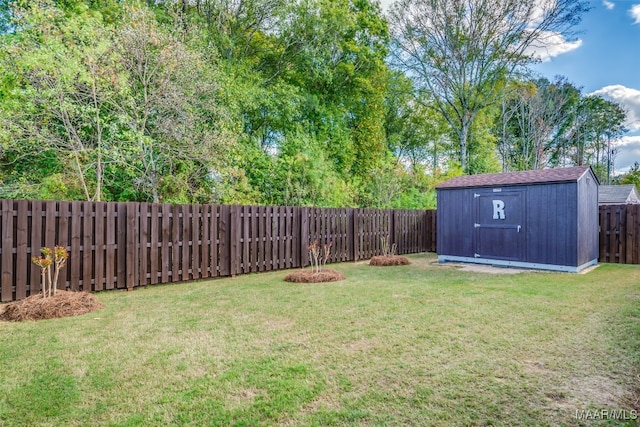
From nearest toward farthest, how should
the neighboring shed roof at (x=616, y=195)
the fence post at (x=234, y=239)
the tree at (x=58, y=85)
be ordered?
1. the tree at (x=58, y=85)
2. the fence post at (x=234, y=239)
3. the neighboring shed roof at (x=616, y=195)

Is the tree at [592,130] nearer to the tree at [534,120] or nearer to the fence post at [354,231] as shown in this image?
the tree at [534,120]

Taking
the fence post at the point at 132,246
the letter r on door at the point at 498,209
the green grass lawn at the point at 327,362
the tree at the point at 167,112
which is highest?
the tree at the point at 167,112

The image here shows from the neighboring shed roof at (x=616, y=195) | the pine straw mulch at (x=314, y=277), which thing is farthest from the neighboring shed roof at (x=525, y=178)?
the neighboring shed roof at (x=616, y=195)

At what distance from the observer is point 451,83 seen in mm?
18500

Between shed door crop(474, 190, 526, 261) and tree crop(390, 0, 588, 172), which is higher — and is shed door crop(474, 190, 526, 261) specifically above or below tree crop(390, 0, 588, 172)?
below

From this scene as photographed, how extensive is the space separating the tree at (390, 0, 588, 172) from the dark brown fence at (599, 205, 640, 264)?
8.68 meters

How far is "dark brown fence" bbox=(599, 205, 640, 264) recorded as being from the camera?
9.16 metres

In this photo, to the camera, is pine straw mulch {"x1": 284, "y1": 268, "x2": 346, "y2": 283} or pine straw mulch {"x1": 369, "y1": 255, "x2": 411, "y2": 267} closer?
pine straw mulch {"x1": 284, "y1": 268, "x2": 346, "y2": 283}

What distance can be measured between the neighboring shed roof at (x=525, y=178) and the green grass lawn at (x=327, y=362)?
3625 millimetres

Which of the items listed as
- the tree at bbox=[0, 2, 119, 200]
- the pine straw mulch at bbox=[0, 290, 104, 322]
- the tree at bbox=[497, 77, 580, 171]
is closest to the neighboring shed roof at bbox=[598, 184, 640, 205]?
the tree at bbox=[497, 77, 580, 171]

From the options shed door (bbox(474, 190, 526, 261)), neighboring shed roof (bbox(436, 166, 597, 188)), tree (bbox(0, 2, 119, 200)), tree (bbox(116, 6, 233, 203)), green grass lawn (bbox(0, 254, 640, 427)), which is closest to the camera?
green grass lawn (bbox(0, 254, 640, 427))

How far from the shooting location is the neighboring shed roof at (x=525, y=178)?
792 cm

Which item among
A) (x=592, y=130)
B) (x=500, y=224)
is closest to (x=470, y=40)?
(x=500, y=224)

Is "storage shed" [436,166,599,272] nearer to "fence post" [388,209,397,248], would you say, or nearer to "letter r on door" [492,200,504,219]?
"letter r on door" [492,200,504,219]
